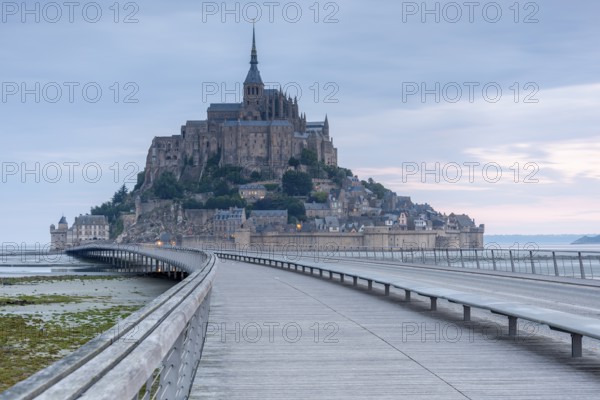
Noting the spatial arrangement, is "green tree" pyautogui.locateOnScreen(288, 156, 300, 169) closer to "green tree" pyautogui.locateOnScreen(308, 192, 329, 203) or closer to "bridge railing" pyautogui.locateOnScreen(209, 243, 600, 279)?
"green tree" pyautogui.locateOnScreen(308, 192, 329, 203)

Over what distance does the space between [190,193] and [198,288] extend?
167 m

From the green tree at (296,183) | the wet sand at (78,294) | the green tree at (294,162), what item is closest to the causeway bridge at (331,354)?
the wet sand at (78,294)

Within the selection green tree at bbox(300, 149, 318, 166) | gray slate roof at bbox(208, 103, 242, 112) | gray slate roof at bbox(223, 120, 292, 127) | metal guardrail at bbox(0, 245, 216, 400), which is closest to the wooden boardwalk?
metal guardrail at bbox(0, 245, 216, 400)

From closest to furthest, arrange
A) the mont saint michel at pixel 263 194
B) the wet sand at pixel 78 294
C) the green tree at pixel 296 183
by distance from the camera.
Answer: the wet sand at pixel 78 294 → the mont saint michel at pixel 263 194 → the green tree at pixel 296 183

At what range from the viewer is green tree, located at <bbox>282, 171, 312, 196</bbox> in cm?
16575

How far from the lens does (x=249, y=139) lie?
173 metres

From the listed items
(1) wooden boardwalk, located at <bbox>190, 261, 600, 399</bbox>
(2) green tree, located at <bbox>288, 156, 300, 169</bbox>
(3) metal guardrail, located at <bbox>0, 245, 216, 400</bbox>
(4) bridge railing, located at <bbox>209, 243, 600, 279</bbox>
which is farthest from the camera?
(2) green tree, located at <bbox>288, 156, 300, 169</bbox>

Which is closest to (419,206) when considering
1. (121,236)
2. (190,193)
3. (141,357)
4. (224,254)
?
(190,193)

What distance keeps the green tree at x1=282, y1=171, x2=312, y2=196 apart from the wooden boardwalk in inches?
5981

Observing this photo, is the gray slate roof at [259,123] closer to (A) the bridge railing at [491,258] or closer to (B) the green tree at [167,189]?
(B) the green tree at [167,189]

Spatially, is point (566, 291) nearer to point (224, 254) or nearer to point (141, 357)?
point (141, 357)

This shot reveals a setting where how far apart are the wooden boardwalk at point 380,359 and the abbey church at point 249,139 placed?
16001 cm

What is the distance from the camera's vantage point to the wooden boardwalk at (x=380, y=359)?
22.1 feet

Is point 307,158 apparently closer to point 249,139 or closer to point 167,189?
point 249,139
